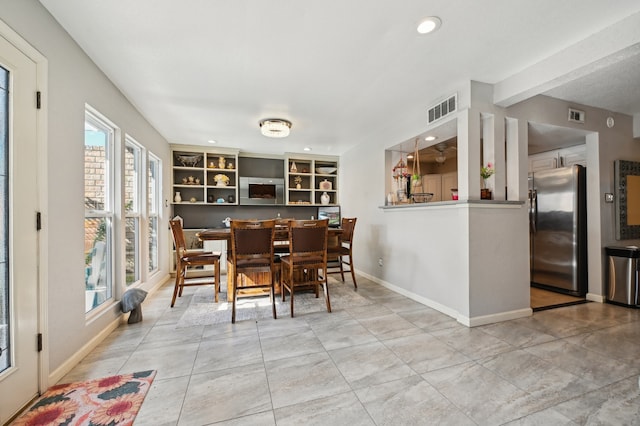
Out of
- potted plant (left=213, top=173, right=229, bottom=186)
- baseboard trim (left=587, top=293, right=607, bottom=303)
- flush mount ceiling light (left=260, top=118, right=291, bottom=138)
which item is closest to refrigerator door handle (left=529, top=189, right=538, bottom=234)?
baseboard trim (left=587, top=293, right=607, bottom=303)

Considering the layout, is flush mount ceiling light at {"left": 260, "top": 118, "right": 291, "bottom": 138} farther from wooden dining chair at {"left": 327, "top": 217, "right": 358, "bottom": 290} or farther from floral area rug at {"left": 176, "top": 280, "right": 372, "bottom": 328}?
floral area rug at {"left": 176, "top": 280, "right": 372, "bottom": 328}

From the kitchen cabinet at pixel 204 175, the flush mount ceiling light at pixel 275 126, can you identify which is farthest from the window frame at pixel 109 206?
the kitchen cabinet at pixel 204 175

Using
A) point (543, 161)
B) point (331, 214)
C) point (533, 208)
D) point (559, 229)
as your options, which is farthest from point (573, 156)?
point (331, 214)

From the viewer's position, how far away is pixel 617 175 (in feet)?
11.0

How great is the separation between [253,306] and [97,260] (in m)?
1.61

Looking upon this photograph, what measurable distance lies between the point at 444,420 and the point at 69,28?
3418 mm

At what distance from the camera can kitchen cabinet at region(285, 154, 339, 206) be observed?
224 inches

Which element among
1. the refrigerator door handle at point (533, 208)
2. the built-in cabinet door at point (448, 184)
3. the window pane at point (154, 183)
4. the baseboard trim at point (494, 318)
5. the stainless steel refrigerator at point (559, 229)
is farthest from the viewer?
the built-in cabinet door at point (448, 184)

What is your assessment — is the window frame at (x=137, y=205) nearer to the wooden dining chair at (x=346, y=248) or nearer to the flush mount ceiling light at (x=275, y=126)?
the flush mount ceiling light at (x=275, y=126)

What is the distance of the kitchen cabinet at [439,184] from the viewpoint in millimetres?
5953

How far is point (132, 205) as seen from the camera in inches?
135

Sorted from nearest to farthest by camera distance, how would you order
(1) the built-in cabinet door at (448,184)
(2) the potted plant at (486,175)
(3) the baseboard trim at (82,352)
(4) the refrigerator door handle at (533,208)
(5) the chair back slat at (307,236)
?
(3) the baseboard trim at (82,352)
(2) the potted plant at (486,175)
(5) the chair back slat at (307,236)
(4) the refrigerator door handle at (533,208)
(1) the built-in cabinet door at (448,184)

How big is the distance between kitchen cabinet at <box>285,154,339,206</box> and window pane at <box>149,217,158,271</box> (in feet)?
7.97

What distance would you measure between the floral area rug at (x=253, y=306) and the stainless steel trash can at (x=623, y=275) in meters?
2.95
